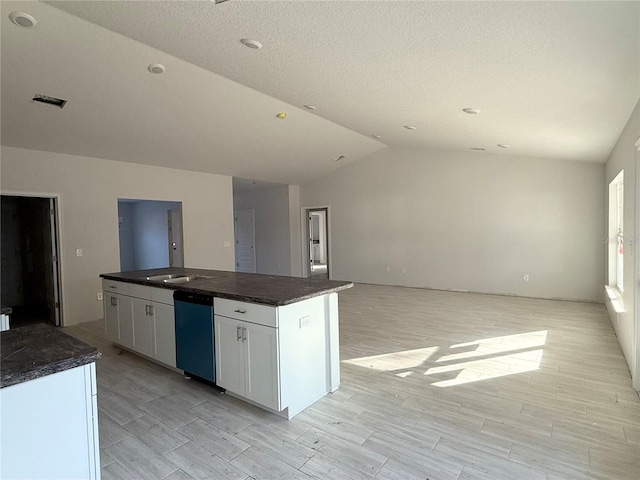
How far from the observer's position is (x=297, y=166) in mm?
7953

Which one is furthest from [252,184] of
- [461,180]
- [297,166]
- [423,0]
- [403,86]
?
[423,0]

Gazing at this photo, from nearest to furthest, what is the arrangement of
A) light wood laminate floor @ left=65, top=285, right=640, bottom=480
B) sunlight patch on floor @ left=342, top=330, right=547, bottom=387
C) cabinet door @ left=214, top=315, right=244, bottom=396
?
light wood laminate floor @ left=65, top=285, right=640, bottom=480
cabinet door @ left=214, top=315, right=244, bottom=396
sunlight patch on floor @ left=342, top=330, right=547, bottom=387

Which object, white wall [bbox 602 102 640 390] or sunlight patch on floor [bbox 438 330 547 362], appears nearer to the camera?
white wall [bbox 602 102 640 390]

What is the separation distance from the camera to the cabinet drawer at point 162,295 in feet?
10.3

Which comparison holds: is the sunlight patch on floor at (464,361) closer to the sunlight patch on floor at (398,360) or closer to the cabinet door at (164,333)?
the sunlight patch on floor at (398,360)

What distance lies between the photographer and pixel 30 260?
20.9ft

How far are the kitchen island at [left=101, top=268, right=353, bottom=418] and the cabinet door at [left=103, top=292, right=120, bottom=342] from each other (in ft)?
2.17

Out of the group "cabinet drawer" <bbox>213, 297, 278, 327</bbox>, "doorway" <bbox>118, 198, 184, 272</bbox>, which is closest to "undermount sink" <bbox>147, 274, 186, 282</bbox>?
"cabinet drawer" <bbox>213, 297, 278, 327</bbox>

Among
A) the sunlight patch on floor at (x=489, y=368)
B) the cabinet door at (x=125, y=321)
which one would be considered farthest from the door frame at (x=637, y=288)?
the cabinet door at (x=125, y=321)

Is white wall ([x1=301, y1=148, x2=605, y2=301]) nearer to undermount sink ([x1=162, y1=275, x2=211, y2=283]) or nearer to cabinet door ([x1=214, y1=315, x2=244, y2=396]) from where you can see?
undermount sink ([x1=162, y1=275, x2=211, y2=283])

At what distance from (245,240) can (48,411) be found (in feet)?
30.2

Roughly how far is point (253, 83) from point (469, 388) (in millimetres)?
3748

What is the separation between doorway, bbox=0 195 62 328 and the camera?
5.25 metres

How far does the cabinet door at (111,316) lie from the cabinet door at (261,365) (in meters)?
2.10
